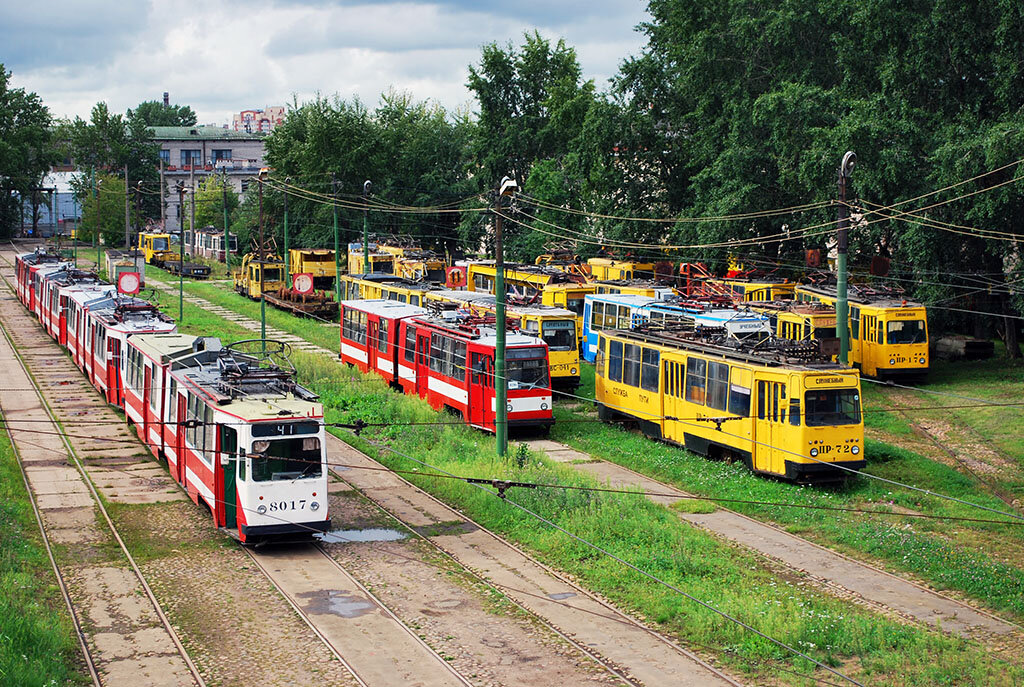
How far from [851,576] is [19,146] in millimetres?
98721

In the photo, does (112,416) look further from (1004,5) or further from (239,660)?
(1004,5)

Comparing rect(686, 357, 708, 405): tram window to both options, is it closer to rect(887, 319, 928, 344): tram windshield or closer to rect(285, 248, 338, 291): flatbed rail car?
rect(887, 319, 928, 344): tram windshield

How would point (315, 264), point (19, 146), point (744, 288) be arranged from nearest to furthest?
point (744, 288), point (315, 264), point (19, 146)

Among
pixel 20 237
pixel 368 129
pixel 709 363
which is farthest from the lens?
pixel 20 237

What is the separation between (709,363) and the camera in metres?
28.0

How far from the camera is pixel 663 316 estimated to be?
38.9 metres

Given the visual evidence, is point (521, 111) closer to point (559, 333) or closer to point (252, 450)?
point (559, 333)

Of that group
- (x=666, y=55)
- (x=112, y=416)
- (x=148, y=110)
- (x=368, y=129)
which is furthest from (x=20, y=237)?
(x=112, y=416)

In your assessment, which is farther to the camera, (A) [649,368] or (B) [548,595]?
(A) [649,368]

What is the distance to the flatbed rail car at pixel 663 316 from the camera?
105 ft

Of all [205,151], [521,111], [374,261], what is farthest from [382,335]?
[205,151]

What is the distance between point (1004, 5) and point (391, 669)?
30.9 meters

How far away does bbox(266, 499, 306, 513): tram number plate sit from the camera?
20.3 metres

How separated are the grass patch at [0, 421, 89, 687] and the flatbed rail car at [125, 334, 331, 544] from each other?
3161mm
